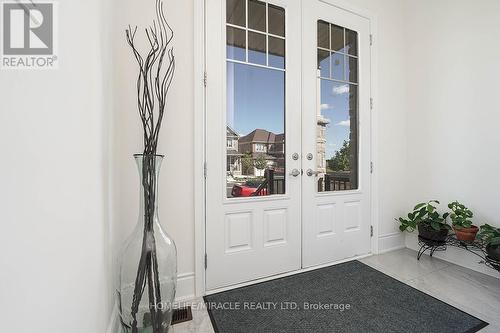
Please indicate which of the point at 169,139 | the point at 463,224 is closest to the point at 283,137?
the point at 169,139

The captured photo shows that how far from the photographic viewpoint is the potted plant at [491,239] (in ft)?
5.85

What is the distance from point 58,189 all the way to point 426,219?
2.93 m

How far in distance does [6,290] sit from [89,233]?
46cm

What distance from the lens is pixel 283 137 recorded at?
208 centimetres

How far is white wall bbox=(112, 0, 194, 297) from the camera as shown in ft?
5.03

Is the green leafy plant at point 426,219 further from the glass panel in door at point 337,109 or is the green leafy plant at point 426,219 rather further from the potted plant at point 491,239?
the glass panel in door at point 337,109

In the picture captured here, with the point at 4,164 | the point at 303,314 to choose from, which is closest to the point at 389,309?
the point at 303,314

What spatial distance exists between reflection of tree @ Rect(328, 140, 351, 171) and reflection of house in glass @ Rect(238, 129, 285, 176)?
585mm

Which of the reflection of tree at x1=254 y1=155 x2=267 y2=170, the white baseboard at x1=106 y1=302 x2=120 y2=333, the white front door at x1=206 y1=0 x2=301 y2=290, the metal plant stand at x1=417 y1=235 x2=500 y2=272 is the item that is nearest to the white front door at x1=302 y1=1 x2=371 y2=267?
the white front door at x1=206 y1=0 x2=301 y2=290

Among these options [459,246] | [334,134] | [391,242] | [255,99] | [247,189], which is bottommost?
[391,242]

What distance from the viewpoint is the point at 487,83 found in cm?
209

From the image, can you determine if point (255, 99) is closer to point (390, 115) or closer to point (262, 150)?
point (262, 150)

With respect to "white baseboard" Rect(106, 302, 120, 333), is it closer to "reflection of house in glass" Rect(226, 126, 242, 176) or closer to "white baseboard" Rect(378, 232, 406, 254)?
"reflection of house in glass" Rect(226, 126, 242, 176)

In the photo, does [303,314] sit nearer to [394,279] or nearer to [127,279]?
[394,279]
